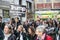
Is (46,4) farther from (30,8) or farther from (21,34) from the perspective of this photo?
(21,34)

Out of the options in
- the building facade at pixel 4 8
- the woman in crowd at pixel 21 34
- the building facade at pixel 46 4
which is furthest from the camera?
the building facade at pixel 46 4

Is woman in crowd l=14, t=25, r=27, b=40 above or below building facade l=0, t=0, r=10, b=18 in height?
above

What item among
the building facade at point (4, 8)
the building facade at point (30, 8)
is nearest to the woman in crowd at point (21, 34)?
the building facade at point (4, 8)

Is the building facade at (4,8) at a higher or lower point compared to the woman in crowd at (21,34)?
lower

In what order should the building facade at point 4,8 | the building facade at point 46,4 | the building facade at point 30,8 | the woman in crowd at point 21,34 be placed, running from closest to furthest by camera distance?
the woman in crowd at point 21,34 < the building facade at point 4,8 < the building facade at point 30,8 < the building facade at point 46,4

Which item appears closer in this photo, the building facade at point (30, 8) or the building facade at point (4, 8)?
the building facade at point (4, 8)

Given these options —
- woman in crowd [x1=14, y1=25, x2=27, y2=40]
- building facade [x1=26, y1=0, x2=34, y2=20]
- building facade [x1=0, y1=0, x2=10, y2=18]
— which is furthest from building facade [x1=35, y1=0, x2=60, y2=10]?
woman in crowd [x1=14, y1=25, x2=27, y2=40]

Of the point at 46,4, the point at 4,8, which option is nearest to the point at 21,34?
the point at 4,8

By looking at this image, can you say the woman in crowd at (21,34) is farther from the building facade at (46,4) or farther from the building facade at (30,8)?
the building facade at (46,4)

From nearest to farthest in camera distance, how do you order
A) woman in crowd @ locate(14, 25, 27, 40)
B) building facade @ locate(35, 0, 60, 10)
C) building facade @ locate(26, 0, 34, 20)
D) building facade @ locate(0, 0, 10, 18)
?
woman in crowd @ locate(14, 25, 27, 40) < building facade @ locate(0, 0, 10, 18) < building facade @ locate(26, 0, 34, 20) < building facade @ locate(35, 0, 60, 10)

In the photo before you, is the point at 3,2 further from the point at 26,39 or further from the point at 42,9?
the point at 26,39

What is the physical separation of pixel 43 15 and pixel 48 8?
3.06m

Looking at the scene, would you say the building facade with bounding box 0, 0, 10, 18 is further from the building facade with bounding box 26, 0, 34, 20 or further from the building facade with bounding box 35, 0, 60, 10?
the building facade with bounding box 35, 0, 60, 10

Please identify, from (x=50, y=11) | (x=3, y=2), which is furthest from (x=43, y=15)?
(x=3, y=2)
